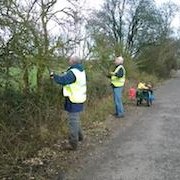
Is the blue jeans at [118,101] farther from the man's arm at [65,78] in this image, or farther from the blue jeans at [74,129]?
the man's arm at [65,78]

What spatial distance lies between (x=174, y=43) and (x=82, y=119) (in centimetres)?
3838

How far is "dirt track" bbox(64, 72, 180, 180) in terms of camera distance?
7742mm

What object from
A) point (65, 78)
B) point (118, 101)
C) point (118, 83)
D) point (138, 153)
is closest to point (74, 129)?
point (65, 78)

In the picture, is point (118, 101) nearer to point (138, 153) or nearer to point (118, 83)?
point (118, 83)

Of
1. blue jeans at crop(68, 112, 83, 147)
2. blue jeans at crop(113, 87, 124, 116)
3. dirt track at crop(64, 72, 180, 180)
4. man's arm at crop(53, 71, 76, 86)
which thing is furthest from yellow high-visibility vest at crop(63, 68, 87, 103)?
blue jeans at crop(113, 87, 124, 116)

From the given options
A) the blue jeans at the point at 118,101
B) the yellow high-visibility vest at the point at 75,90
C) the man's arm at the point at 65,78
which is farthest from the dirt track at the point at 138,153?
the man's arm at the point at 65,78

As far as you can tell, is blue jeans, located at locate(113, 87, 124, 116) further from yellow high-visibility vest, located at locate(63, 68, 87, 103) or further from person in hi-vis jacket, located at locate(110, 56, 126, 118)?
yellow high-visibility vest, located at locate(63, 68, 87, 103)

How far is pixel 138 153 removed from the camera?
935cm

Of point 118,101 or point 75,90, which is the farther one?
point 118,101

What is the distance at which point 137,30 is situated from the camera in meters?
47.9

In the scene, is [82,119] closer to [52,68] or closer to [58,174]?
[52,68]

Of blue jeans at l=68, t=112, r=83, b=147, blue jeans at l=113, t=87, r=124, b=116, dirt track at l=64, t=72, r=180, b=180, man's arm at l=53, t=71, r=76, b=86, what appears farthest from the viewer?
blue jeans at l=113, t=87, r=124, b=116

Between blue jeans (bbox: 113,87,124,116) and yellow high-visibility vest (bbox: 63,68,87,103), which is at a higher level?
yellow high-visibility vest (bbox: 63,68,87,103)

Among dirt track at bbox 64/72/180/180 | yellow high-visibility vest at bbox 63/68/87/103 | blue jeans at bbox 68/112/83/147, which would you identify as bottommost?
dirt track at bbox 64/72/180/180
